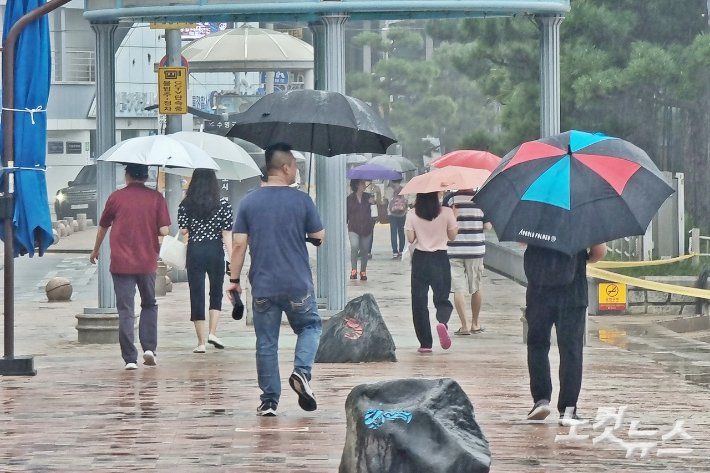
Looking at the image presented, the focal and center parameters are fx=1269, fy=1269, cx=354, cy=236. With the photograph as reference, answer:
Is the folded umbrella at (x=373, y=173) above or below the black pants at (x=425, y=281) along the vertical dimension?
above

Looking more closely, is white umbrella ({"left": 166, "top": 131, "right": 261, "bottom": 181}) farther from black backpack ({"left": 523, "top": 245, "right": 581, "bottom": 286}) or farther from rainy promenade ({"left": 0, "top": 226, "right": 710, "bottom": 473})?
black backpack ({"left": 523, "top": 245, "right": 581, "bottom": 286})

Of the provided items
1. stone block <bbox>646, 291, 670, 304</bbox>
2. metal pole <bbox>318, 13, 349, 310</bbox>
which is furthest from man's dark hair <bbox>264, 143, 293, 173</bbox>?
stone block <bbox>646, 291, 670, 304</bbox>

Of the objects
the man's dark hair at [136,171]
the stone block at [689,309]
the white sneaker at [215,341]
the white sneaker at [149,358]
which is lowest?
the stone block at [689,309]

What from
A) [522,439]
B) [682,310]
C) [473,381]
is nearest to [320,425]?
[522,439]

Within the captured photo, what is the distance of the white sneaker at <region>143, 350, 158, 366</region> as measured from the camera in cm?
1046

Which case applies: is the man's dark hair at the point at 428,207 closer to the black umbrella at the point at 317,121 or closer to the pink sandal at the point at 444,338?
the pink sandal at the point at 444,338

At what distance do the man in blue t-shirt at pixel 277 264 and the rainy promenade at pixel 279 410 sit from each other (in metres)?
0.30

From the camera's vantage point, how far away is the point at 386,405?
5.96 meters

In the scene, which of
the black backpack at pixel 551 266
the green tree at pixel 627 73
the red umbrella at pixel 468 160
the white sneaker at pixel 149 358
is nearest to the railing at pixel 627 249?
the green tree at pixel 627 73

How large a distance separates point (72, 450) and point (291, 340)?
19.6 feet

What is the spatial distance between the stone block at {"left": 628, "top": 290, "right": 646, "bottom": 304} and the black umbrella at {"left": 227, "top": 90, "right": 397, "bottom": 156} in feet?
23.6

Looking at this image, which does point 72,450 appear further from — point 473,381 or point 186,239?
point 186,239

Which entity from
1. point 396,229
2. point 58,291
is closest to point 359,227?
point 396,229

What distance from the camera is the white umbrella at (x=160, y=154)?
10477mm
